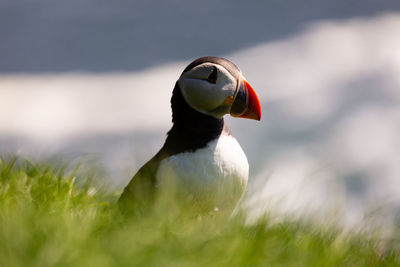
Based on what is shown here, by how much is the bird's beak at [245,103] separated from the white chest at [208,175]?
1.20 feet

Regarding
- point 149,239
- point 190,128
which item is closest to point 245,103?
point 190,128

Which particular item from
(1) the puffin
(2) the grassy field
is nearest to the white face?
(1) the puffin

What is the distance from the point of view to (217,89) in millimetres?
4453

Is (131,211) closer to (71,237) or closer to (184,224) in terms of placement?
(184,224)

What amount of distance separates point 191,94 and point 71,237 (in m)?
2.05

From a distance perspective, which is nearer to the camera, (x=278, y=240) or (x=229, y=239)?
(x=229, y=239)

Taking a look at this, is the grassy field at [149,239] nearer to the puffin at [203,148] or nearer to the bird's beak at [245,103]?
the puffin at [203,148]

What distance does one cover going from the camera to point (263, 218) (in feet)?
12.1

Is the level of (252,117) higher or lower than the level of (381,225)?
higher

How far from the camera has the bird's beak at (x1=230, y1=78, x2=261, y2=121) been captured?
180 inches

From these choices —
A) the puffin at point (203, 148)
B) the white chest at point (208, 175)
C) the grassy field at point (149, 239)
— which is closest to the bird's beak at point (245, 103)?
the puffin at point (203, 148)

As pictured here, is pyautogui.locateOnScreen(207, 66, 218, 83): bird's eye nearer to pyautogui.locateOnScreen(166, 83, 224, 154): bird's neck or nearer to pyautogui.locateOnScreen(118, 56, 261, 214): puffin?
pyautogui.locateOnScreen(118, 56, 261, 214): puffin

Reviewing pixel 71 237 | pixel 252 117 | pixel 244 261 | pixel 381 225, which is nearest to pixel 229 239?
pixel 244 261

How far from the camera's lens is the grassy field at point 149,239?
8.73 feet
